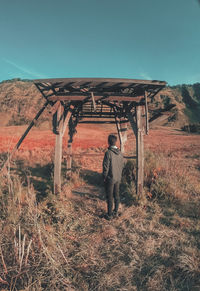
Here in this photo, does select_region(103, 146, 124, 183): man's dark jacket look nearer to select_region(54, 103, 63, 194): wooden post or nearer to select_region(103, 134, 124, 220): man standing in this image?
select_region(103, 134, 124, 220): man standing

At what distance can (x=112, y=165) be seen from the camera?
11.5 feet

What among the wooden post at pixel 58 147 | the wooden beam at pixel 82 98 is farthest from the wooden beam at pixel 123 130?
the wooden post at pixel 58 147

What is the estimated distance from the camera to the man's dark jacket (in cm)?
349

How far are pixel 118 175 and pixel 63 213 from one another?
1.57 m

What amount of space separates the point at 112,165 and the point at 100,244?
1575mm

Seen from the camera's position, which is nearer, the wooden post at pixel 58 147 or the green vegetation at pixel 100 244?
the green vegetation at pixel 100 244

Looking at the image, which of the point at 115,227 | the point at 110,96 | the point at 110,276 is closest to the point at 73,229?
the point at 115,227

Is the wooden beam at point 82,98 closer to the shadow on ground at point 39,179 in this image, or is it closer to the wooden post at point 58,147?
the wooden post at point 58,147

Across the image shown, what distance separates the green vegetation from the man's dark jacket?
1.07m

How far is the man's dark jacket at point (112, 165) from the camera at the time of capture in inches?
138

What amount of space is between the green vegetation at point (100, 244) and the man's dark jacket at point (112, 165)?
42.3 inches

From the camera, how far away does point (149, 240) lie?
2873mm

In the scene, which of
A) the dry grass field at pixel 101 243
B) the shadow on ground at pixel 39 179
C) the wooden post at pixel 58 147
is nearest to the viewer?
the dry grass field at pixel 101 243

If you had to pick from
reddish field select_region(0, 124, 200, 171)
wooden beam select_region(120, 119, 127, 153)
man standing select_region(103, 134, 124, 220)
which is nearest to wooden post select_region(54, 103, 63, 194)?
reddish field select_region(0, 124, 200, 171)
